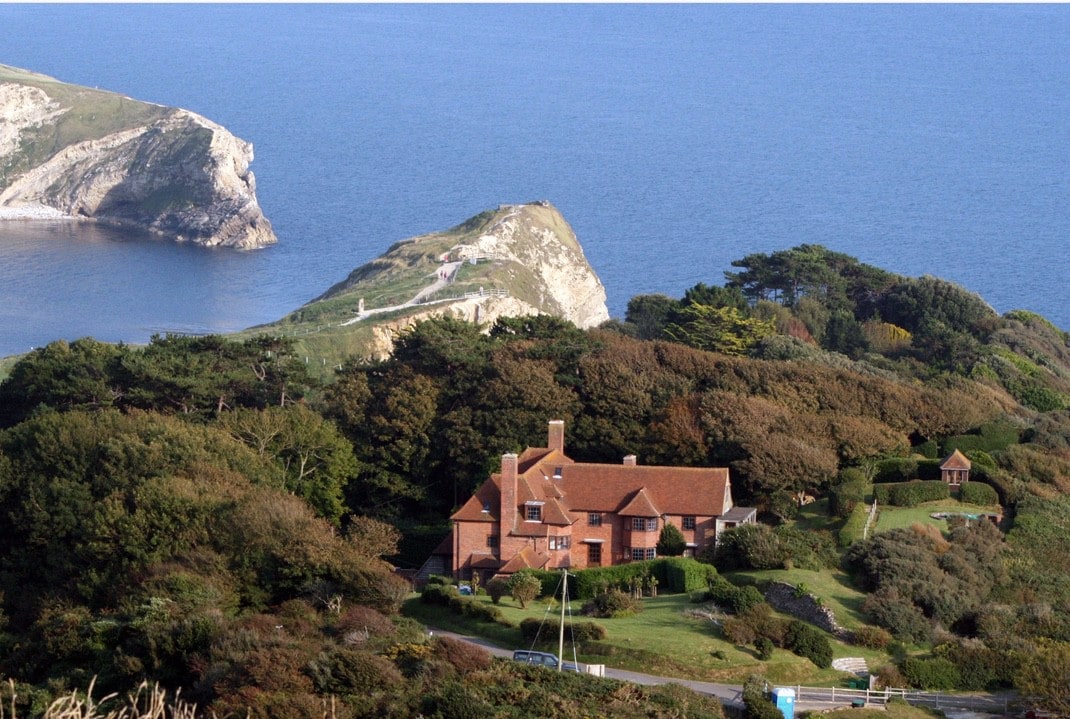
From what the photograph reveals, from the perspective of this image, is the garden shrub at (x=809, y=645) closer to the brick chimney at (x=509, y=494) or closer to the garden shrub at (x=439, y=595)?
the garden shrub at (x=439, y=595)

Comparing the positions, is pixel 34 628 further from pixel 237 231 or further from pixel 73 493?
pixel 237 231

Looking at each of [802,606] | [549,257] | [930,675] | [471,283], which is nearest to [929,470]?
[802,606]

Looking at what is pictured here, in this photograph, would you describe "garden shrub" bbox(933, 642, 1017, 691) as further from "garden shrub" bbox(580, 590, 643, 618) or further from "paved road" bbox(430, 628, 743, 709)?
"garden shrub" bbox(580, 590, 643, 618)

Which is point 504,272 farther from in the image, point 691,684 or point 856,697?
point 856,697

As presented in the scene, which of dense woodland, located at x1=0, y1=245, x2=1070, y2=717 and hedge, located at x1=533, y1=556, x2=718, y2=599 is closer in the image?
dense woodland, located at x1=0, y1=245, x2=1070, y2=717

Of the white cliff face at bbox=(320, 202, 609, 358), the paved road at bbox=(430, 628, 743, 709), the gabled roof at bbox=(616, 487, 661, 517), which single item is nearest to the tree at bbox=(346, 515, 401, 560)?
the gabled roof at bbox=(616, 487, 661, 517)

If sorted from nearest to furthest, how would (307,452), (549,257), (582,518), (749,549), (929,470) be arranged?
(749,549) → (582,518) → (929,470) → (307,452) → (549,257)
